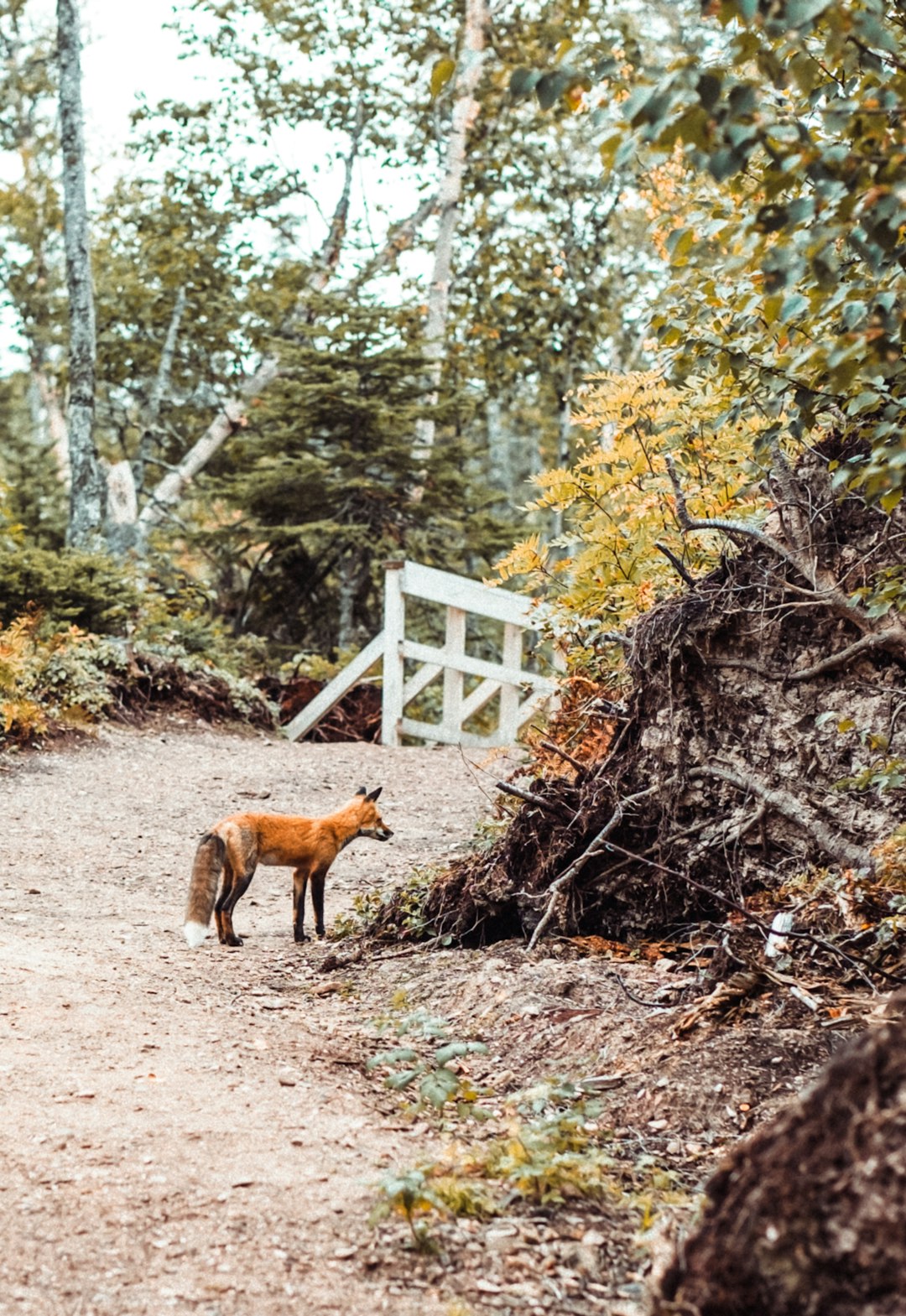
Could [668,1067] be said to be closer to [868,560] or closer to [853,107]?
[868,560]

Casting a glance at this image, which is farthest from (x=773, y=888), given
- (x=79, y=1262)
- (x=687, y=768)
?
(x=79, y=1262)

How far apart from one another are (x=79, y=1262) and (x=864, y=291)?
3.02 meters

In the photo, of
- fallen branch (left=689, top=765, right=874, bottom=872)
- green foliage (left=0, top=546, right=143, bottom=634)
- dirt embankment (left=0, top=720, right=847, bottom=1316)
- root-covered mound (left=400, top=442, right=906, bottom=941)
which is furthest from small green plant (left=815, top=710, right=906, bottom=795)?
green foliage (left=0, top=546, right=143, bottom=634)

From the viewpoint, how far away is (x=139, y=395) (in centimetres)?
2125

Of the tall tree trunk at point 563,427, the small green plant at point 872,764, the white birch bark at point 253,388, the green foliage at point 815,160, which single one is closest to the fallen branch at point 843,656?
the small green plant at point 872,764

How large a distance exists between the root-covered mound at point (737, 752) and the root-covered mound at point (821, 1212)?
2.71 m

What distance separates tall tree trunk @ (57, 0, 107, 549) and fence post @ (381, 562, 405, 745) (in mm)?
4334

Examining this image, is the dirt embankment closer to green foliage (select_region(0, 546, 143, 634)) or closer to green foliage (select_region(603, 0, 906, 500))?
green foliage (select_region(603, 0, 906, 500))

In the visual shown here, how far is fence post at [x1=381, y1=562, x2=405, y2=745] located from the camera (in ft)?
45.0

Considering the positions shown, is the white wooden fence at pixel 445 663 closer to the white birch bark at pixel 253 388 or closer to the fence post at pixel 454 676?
the fence post at pixel 454 676

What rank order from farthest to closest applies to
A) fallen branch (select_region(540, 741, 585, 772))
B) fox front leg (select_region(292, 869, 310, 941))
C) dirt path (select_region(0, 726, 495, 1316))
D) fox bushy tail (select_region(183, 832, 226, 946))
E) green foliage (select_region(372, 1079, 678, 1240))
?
fox front leg (select_region(292, 869, 310, 941)), fox bushy tail (select_region(183, 832, 226, 946)), fallen branch (select_region(540, 741, 585, 772)), green foliage (select_region(372, 1079, 678, 1240)), dirt path (select_region(0, 726, 495, 1316))

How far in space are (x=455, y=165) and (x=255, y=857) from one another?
1627 cm

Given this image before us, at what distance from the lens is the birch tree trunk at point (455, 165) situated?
19.2 m

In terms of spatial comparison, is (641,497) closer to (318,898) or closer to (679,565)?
(679,565)
